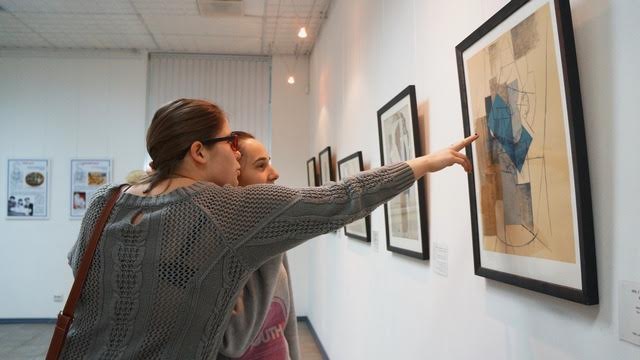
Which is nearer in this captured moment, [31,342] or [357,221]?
[357,221]

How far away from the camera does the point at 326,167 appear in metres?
4.80

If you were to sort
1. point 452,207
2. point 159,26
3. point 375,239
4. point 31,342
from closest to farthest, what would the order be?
point 452,207
point 375,239
point 31,342
point 159,26

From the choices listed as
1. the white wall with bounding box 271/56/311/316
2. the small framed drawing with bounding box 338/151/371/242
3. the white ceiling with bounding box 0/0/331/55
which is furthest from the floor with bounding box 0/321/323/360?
the white ceiling with bounding box 0/0/331/55

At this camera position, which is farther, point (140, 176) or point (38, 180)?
point (38, 180)

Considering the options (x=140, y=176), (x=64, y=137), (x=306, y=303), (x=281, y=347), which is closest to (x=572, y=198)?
(x=281, y=347)

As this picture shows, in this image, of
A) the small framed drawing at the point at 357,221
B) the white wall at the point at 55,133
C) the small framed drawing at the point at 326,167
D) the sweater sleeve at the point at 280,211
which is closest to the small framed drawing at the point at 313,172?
the small framed drawing at the point at 326,167

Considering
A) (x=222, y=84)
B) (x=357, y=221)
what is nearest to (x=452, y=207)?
(x=357, y=221)

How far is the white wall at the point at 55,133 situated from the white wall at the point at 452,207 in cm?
379

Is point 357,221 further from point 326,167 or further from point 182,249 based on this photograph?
point 182,249

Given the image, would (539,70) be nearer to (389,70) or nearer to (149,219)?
(149,219)

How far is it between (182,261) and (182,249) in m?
0.03

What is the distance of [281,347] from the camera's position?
144cm

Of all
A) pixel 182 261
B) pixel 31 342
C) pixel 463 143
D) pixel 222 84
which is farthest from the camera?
pixel 222 84

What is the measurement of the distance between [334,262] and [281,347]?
3256 millimetres
